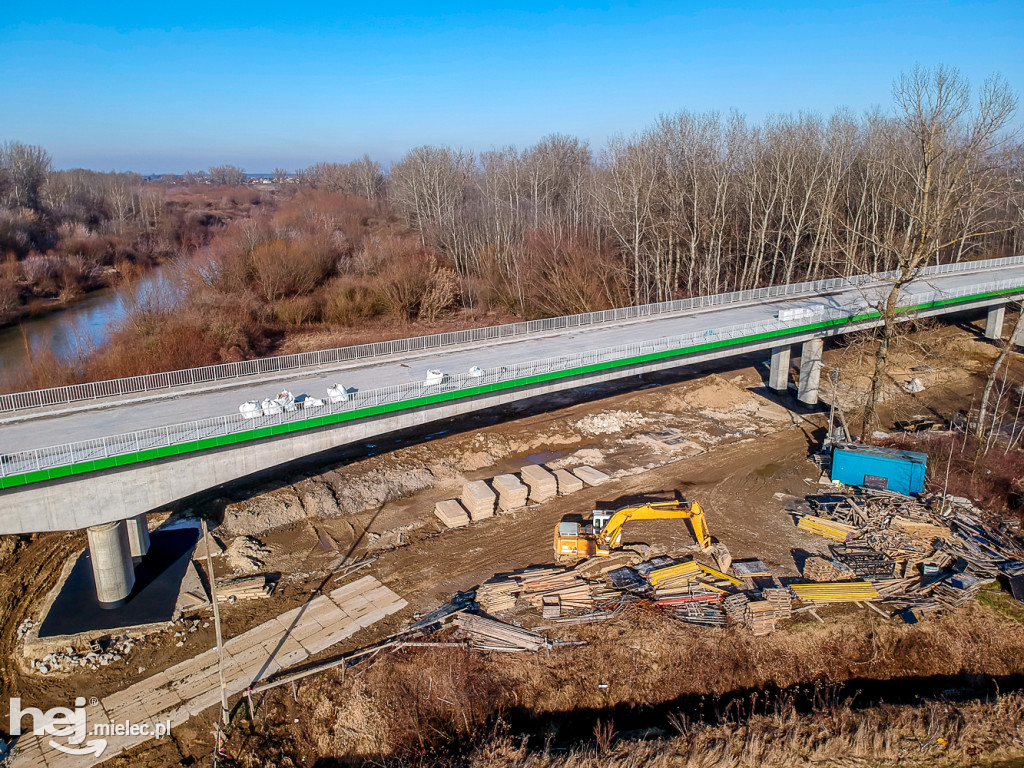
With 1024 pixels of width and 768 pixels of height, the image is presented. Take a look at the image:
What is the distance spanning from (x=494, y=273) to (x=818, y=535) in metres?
35.1

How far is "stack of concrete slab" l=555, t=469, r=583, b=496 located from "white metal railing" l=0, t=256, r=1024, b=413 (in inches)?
316

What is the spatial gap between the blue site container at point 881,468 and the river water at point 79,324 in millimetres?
37001

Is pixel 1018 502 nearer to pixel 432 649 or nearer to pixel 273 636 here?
pixel 432 649

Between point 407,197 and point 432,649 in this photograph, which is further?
point 407,197

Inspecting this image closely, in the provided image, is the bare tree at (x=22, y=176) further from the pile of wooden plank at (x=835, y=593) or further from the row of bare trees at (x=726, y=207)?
the pile of wooden plank at (x=835, y=593)

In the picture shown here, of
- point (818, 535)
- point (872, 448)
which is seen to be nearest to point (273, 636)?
point (818, 535)

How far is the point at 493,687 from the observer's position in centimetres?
1566

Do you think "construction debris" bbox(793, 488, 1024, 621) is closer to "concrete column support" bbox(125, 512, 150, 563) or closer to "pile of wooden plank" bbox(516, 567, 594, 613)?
"pile of wooden plank" bbox(516, 567, 594, 613)

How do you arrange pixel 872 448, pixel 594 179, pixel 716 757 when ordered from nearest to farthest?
pixel 716 757
pixel 872 448
pixel 594 179

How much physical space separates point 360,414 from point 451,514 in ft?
15.8

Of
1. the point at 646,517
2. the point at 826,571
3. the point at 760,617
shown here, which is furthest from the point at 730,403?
the point at 760,617

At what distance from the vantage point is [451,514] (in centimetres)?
A: 2316

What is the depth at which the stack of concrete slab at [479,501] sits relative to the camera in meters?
23.4

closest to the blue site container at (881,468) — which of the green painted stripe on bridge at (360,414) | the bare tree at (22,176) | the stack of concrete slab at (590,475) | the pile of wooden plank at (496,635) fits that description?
the green painted stripe on bridge at (360,414)
